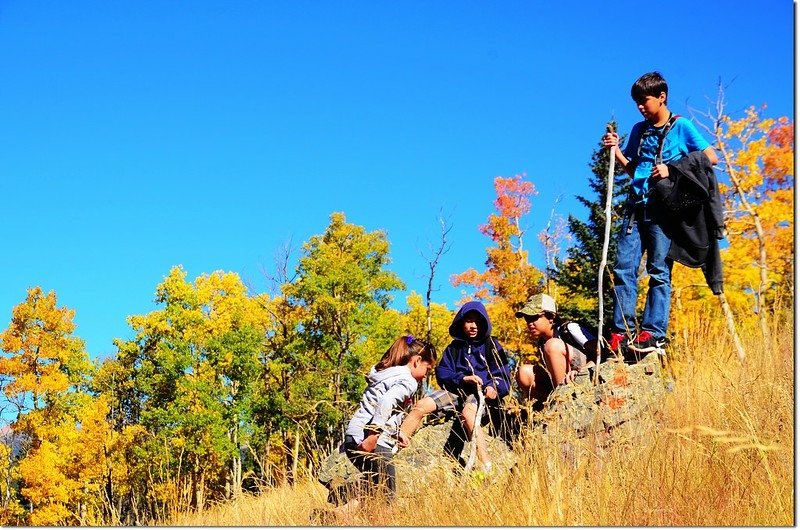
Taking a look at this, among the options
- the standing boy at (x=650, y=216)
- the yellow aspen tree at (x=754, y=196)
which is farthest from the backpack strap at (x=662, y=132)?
the yellow aspen tree at (x=754, y=196)

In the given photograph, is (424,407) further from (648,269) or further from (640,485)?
(640,485)

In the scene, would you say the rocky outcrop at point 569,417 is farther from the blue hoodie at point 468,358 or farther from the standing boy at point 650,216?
the blue hoodie at point 468,358

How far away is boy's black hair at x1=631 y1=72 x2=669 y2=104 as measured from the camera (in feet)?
16.1

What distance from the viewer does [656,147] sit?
5.00m

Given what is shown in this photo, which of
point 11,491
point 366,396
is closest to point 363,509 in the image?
point 366,396

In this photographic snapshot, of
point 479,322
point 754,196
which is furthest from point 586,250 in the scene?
point 479,322

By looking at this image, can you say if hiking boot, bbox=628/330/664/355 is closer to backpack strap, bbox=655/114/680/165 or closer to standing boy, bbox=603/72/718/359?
standing boy, bbox=603/72/718/359

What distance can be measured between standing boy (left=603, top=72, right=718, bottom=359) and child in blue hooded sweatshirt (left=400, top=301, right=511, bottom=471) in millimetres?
824

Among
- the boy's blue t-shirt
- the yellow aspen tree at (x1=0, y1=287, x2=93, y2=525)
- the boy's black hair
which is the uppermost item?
the boy's black hair

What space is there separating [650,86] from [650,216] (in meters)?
0.86

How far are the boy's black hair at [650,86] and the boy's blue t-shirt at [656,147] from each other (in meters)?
0.22

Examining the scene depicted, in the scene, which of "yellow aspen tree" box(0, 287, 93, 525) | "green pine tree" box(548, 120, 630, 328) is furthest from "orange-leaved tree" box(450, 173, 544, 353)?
"yellow aspen tree" box(0, 287, 93, 525)

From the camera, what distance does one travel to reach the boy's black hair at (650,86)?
491cm

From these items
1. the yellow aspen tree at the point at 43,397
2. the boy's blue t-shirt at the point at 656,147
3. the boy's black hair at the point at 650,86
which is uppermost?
→ the boy's black hair at the point at 650,86
